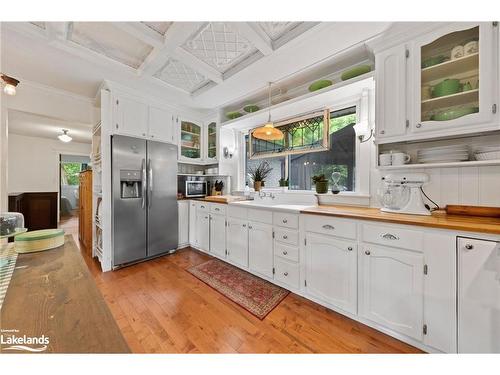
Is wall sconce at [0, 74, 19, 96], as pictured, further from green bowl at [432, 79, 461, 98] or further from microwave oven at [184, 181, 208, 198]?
green bowl at [432, 79, 461, 98]

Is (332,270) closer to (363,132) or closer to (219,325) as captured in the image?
(219,325)

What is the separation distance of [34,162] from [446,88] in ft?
27.0

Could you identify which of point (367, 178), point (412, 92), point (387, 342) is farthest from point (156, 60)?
point (387, 342)

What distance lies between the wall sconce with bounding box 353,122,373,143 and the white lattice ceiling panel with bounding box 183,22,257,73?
4.45 ft

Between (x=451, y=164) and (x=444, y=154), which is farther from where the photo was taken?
(x=444, y=154)

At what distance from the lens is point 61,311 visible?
22.7 inches

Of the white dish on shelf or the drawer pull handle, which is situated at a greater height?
the white dish on shelf

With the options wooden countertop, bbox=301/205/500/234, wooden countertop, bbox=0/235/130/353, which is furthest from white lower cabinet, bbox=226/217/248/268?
wooden countertop, bbox=0/235/130/353

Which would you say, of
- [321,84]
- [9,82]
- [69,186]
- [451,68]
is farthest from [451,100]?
[69,186]

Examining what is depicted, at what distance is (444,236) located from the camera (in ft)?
4.00

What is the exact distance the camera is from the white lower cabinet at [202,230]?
2.98m

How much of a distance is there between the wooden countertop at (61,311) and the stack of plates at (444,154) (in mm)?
2267

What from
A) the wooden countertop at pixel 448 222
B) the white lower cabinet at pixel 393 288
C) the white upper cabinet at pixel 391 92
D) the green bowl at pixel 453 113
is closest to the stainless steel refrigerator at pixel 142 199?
the wooden countertop at pixel 448 222

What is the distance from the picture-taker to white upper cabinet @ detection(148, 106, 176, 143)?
9.51ft
